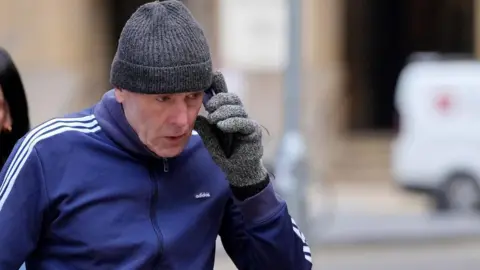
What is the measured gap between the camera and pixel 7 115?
316cm

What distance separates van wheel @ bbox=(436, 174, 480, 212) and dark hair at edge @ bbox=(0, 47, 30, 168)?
43.2 ft

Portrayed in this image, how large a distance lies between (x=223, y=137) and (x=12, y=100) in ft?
2.62

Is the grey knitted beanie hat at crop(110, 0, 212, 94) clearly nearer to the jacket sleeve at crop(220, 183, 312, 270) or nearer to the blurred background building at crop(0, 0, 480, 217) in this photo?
the jacket sleeve at crop(220, 183, 312, 270)

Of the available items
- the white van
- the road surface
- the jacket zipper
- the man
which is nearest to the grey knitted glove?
the man

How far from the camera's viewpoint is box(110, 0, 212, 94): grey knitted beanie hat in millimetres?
2438

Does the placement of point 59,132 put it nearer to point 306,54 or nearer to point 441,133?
point 441,133

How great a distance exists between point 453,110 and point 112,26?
7.18 metres

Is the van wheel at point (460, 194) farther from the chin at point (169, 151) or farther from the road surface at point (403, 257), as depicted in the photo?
the chin at point (169, 151)

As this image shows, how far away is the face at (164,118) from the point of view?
245 cm

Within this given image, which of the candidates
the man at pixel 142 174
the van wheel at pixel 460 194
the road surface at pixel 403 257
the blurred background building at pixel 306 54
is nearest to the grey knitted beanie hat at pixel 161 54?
the man at pixel 142 174

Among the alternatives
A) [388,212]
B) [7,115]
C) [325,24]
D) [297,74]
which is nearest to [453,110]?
[388,212]

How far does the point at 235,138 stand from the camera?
2.59 m

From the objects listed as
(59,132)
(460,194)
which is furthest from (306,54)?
(59,132)

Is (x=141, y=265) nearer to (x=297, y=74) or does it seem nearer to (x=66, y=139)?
(x=66, y=139)
